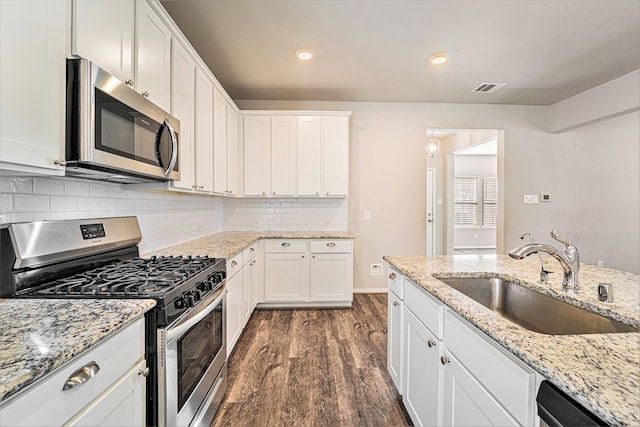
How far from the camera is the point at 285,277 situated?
3434 millimetres

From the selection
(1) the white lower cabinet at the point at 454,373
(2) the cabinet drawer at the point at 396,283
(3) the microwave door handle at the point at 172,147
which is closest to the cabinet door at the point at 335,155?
(2) the cabinet drawer at the point at 396,283

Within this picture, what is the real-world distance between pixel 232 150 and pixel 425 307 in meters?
2.83

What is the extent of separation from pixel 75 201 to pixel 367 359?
2268 millimetres

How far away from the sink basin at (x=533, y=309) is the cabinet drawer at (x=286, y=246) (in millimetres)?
2043

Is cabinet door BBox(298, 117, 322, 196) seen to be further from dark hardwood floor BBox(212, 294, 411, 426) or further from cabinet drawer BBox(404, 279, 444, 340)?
cabinet drawer BBox(404, 279, 444, 340)

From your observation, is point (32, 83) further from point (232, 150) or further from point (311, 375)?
point (232, 150)

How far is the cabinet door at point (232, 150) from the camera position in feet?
10.8

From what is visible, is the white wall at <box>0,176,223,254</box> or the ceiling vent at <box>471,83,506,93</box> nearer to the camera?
the white wall at <box>0,176,223,254</box>

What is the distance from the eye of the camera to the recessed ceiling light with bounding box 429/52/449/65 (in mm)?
2834

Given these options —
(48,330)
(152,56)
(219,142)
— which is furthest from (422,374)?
(219,142)

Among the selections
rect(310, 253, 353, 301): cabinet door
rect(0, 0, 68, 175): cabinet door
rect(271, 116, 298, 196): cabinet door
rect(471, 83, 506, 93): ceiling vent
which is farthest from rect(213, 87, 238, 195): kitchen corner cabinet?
rect(471, 83, 506, 93): ceiling vent

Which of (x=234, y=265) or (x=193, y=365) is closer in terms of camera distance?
(x=193, y=365)

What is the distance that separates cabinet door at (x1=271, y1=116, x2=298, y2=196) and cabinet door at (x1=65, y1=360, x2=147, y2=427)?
284cm

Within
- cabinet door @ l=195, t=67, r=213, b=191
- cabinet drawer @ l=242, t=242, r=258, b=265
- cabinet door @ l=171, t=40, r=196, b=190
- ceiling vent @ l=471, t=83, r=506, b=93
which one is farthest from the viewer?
A: ceiling vent @ l=471, t=83, r=506, b=93
